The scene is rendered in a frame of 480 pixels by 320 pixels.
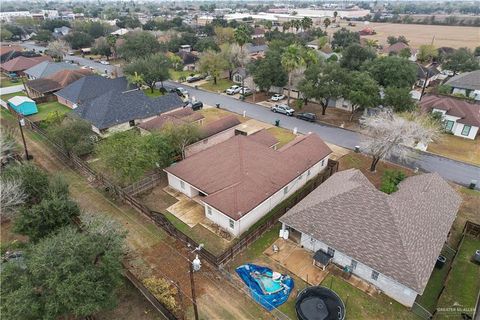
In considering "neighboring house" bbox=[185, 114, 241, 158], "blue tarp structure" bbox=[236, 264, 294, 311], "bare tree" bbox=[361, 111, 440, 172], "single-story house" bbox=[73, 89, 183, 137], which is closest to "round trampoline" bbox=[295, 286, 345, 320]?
"blue tarp structure" bbox=[236, 264, 294, 311]

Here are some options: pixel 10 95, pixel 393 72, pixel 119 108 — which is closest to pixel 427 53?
pixel 393 72

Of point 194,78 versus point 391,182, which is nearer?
point 391,182

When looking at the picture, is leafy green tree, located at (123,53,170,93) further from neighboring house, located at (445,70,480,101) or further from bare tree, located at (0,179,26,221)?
neighboring house, located at (445,70,480,101)

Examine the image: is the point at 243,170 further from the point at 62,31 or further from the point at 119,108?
the point at 62,31

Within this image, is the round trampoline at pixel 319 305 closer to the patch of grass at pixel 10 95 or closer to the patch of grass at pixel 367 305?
the patch of grass at pixel 367 305

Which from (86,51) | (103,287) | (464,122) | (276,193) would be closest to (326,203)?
(276,193)
